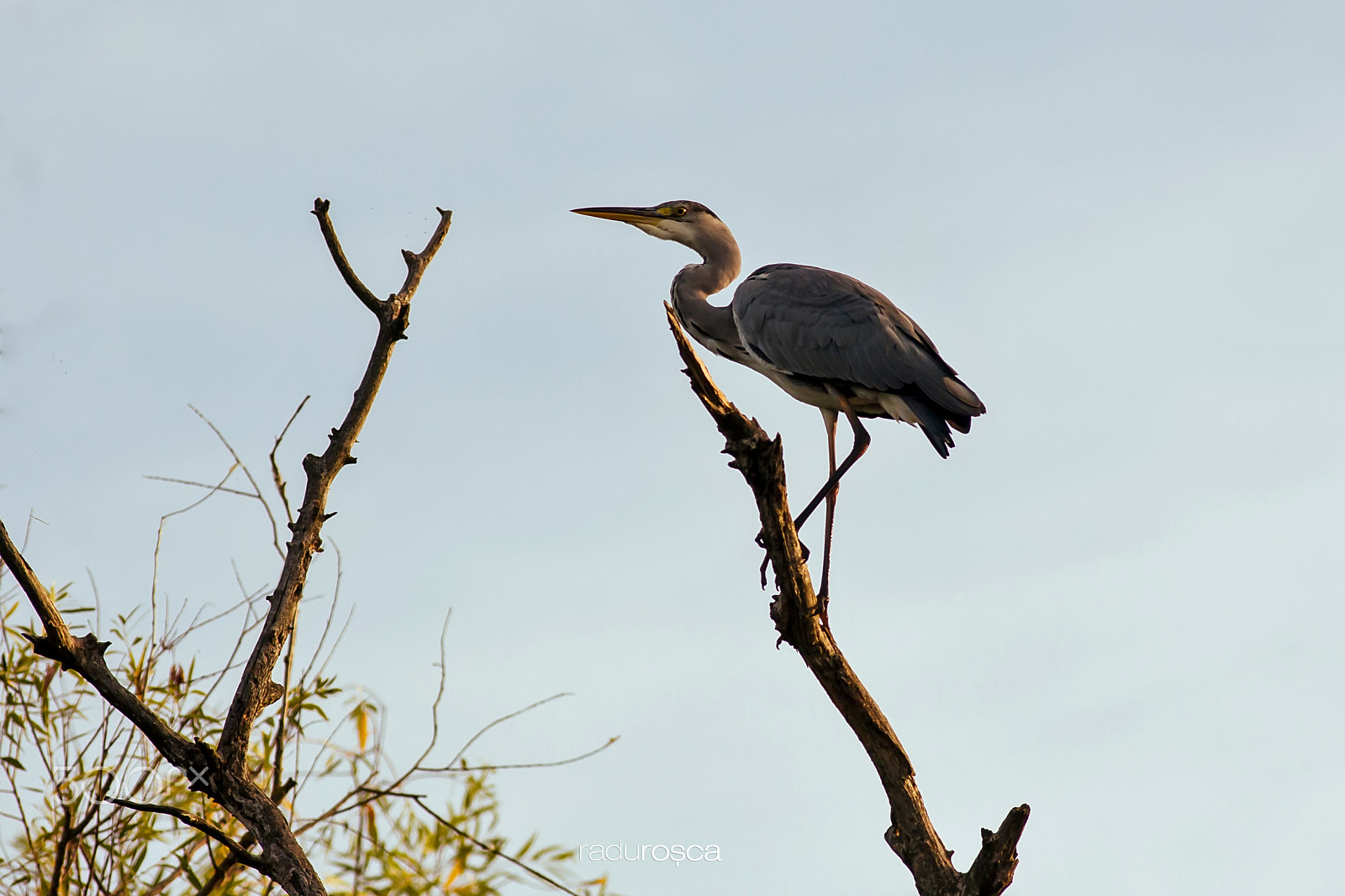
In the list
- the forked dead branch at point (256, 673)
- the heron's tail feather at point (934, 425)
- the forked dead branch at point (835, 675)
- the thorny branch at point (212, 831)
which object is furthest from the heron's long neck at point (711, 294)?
the thorny branch at point (212, 831)

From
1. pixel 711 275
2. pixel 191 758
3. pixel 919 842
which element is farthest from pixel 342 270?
pixel 711 275

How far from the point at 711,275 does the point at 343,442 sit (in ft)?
13.1

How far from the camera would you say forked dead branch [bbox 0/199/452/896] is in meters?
3.08

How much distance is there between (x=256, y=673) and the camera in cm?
Answer: 334

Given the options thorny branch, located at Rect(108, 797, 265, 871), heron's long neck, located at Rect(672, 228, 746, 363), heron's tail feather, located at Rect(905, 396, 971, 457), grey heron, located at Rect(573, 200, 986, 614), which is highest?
heron's long neck, located at Rect(672, 228, 746, 363)

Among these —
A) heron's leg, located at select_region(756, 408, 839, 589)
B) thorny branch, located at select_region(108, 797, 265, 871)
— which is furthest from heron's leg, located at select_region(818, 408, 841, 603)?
thorny branch, located at select_region(108, 797, 265, 871)

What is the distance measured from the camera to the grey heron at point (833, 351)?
19.0 ft

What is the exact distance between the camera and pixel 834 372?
20.2ft

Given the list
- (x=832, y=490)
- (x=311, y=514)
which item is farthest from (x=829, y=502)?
(x=311, y=514)

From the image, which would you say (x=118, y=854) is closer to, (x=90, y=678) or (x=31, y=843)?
(x=31, y=843)

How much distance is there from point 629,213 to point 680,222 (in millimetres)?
360

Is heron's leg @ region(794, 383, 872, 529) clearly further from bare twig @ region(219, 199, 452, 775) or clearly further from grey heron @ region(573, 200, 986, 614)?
bare twig @ region(219, 199, 452, 775)

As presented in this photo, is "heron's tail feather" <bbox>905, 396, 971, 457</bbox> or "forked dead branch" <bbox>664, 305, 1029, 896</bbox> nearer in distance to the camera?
"forked dead branch" <bbox>664, 305, 1029, 896</bbox>

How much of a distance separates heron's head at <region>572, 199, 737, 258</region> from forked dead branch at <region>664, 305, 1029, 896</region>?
341 centimetres
